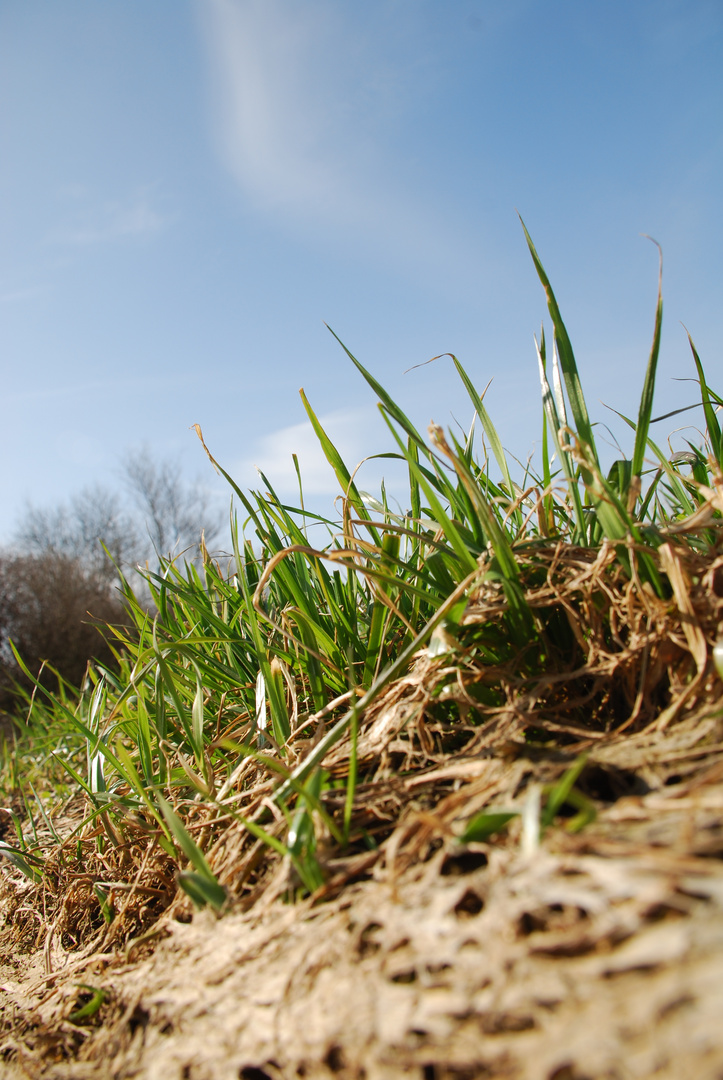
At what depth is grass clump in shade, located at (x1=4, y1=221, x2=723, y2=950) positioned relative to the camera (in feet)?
2.35

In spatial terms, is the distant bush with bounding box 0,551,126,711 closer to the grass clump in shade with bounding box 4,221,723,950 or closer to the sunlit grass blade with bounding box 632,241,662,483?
the grass clump in shade with bounding box 4,221,723,950

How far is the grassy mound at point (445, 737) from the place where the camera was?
58 cm

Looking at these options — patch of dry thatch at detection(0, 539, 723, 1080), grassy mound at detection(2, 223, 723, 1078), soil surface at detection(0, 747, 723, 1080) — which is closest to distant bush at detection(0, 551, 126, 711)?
grassy mound at detection(2, 223, 723, 1078)

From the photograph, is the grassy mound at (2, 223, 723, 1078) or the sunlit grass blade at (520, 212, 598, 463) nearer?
the grassy mound at (2, 223, 723, 1078)

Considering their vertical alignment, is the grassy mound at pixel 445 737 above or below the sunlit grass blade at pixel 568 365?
below

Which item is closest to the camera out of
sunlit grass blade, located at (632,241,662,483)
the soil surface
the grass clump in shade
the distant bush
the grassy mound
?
the soil surface

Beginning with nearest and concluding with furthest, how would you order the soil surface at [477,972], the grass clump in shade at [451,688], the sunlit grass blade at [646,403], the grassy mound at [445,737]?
1. the soil surface at [477,972]
2. the grassy mound at [445,737]
3. the grass clump in shade at [451,688]
4. the sunlit grass blade at [646,403]

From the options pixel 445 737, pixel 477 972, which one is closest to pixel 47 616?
pixel 445 737

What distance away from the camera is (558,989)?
0.44m

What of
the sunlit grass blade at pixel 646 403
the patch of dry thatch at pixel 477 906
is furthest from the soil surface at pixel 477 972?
the sunlit grass blade at pixel 646 403

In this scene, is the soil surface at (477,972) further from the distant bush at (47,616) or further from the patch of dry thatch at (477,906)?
the distant bush at (47,616)

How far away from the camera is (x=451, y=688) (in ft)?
2.85

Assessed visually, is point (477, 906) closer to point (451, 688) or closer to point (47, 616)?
point (451, 688)

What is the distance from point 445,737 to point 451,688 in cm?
9
